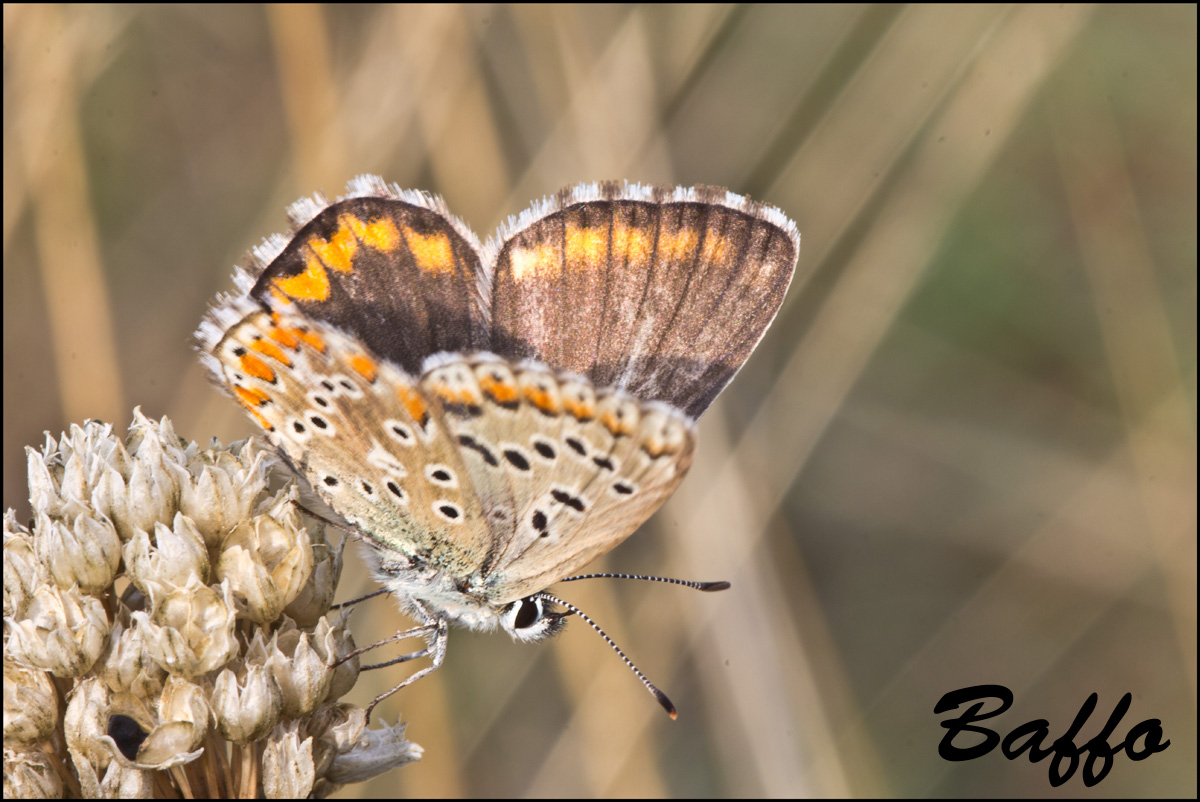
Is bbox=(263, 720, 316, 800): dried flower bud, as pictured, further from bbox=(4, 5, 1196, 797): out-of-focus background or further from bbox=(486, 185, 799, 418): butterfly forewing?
bbox=(4, 5, 1196, 797): out-of-focus background

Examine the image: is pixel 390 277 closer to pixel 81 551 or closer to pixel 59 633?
pixel 81 551

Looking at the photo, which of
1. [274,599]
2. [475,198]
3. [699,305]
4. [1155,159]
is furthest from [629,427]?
[1155,159]

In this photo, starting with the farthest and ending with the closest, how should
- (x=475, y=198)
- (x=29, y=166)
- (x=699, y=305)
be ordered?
(x=475, y=198) → (x=29, y=166) → (x=699, y=305)

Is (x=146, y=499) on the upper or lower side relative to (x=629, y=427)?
lower

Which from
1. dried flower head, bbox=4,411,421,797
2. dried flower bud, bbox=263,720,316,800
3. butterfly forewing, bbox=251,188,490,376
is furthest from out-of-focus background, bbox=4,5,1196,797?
dried flower bud, bbox=263,720,316,800

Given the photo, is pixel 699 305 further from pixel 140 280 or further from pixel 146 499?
pixel 140 280

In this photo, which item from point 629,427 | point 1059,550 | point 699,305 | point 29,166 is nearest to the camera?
point 629,427
